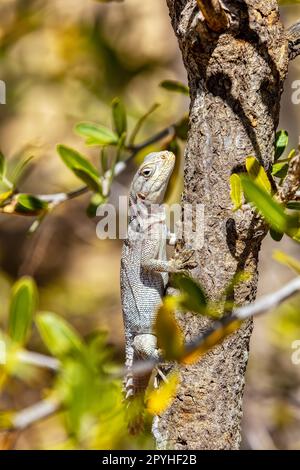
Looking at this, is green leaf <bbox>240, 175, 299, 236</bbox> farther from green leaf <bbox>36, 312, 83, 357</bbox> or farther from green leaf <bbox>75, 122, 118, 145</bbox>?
green leaf <bbox>75, 122, 118, 145</bbox>

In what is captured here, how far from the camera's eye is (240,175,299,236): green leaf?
3.44 ft

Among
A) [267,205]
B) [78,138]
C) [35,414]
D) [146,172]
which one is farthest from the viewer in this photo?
[78,138]

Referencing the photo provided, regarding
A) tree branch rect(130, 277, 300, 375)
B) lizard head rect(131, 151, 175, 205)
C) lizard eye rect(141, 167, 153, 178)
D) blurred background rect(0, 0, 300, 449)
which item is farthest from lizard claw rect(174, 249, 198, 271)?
blurred background rect(0, 0, 300, 449)

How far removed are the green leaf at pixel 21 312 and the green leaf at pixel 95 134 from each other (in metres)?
1.29

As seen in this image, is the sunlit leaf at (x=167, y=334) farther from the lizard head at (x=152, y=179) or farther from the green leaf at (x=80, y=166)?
the lizard head at (x=152, y=179)

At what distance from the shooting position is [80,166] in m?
2.00

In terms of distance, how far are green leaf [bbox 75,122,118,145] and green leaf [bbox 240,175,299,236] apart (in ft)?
3.79

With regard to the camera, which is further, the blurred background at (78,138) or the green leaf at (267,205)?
the blurred background at (78,138)

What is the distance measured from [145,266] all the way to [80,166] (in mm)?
622

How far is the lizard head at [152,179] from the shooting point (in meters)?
2.52

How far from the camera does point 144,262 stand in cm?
252

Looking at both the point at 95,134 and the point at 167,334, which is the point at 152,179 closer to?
the point at 95,134

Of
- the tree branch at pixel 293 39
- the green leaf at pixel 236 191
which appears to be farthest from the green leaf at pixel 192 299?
the tree branch at pixel 293 39

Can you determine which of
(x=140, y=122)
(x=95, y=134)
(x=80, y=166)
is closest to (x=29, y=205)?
(x=80, y=166)
